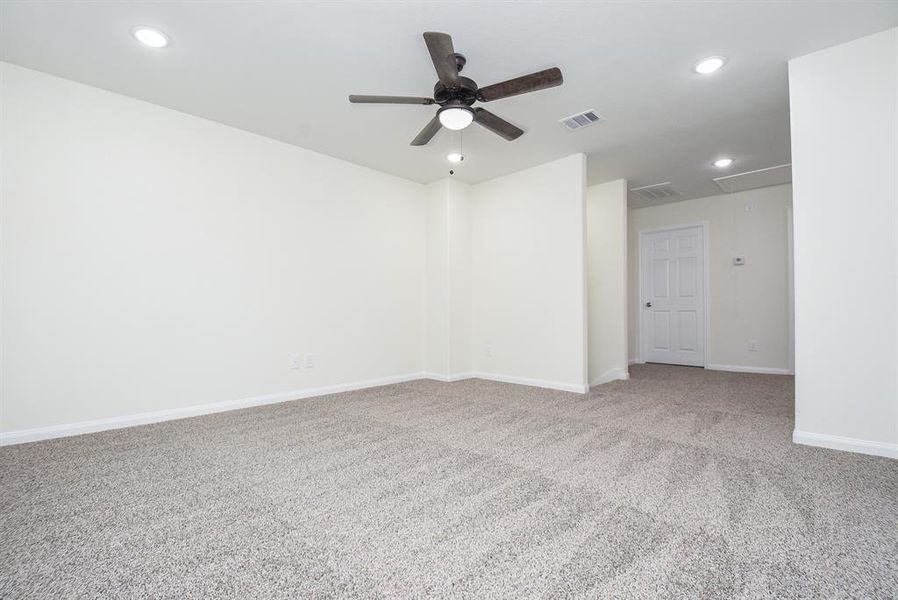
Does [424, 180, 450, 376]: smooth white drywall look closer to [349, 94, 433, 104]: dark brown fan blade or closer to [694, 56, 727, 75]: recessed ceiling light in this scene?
[349, 94, 433, 104]: dark brown fan blade

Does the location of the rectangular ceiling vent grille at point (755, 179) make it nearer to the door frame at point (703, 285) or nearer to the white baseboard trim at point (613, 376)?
the door frame at point (703, 285)

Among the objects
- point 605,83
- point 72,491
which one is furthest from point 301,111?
point 72,491

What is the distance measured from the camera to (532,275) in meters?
4.66

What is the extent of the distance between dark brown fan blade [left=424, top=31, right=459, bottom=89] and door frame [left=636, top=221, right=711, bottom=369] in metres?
5.14

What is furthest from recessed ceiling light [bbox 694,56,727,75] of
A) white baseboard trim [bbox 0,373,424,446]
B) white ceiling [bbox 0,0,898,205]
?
white baseboard trim [bbox 0,373,424,446]

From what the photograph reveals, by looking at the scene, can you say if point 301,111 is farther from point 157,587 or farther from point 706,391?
point 706,391

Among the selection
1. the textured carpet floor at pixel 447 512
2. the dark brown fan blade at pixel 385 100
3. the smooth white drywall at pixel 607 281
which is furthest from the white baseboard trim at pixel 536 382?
the dark brown fan blade at pixel 385 100

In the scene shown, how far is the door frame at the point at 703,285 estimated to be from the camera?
5.91 metres

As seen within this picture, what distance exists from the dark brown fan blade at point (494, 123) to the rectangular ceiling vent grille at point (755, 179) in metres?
3.63

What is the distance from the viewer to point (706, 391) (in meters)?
4.22

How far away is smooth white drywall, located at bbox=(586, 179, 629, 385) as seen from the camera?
5.06m

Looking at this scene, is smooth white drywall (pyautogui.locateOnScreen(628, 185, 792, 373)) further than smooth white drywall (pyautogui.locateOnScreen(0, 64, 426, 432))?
Yes

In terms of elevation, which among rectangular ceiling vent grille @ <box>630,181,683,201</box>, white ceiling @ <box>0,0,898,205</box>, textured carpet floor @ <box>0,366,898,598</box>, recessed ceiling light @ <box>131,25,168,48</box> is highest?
recessed ceiling light @ <box>131,25,168,48</box>

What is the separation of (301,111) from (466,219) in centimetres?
244
